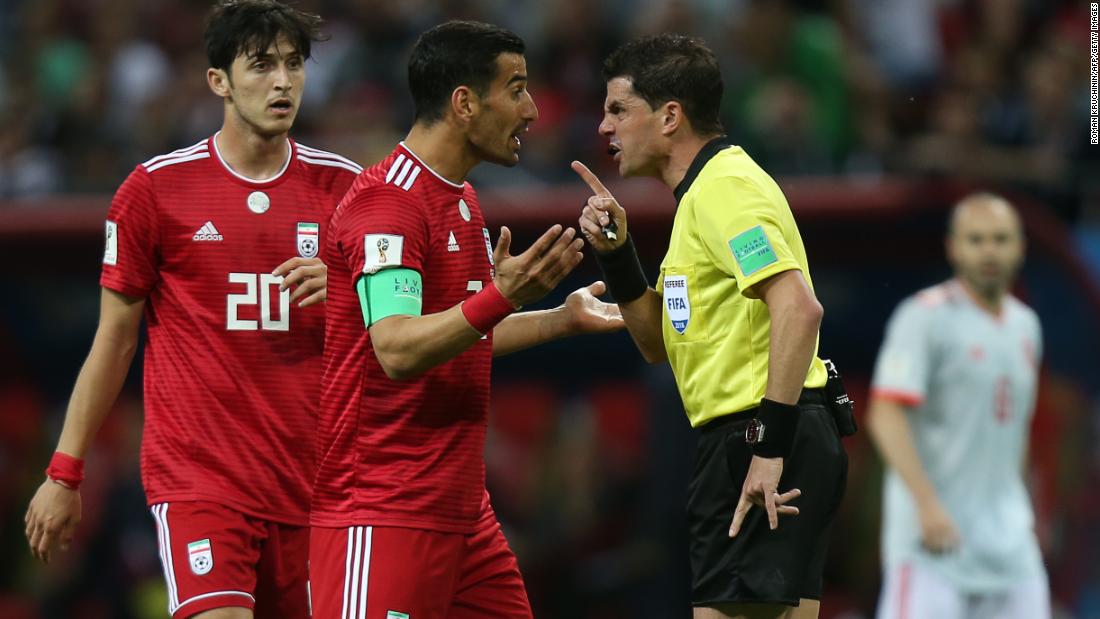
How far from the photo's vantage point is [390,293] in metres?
4.72

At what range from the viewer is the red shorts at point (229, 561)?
5.40 metres

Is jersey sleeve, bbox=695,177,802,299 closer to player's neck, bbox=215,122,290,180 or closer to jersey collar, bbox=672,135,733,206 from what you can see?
jersey collar, bbox=672,135,733,206

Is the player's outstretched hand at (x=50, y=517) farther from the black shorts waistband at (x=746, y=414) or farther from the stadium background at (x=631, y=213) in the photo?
the stadium background at (x=631, y=213)

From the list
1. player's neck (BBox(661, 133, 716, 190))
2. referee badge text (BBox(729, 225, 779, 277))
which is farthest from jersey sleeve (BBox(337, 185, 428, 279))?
referee badge text (BBox(729, 225, 779, 277))

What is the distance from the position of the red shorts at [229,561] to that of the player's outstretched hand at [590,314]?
1.14m

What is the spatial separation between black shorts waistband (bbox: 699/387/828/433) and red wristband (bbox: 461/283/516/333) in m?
0.71

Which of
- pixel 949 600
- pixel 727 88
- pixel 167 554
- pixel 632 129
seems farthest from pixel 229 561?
pixel 727 88

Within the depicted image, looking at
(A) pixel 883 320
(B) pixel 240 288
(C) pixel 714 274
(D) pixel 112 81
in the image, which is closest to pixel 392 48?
(D) pixel 112 81

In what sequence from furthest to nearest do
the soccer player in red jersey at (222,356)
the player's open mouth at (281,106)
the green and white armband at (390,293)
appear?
the player's open mouth at (281,106) < the soccer player in red jersey at (222,356) < the green and white armband at (390,293)

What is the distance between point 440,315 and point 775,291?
902 millimetres

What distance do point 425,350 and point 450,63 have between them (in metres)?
0.93

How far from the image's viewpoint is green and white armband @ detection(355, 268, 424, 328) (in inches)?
186

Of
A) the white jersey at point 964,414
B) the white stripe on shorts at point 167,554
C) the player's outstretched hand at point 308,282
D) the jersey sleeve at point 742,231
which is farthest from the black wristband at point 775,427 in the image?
the white jersey at point 964,414

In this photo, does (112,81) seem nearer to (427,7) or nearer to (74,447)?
(427,7)
